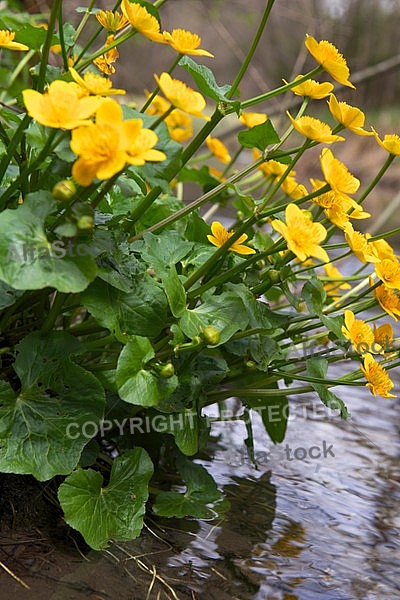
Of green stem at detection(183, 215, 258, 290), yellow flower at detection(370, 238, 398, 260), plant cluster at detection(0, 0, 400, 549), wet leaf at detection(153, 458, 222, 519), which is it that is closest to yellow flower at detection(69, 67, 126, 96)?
plant cluster at detection(0, 0, 400, 549)

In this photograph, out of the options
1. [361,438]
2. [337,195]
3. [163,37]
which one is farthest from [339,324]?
[361,438]

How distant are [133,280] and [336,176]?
273 millimetres

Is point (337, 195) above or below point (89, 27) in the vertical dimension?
below

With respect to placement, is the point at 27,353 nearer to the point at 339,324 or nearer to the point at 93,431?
the point at 93,431

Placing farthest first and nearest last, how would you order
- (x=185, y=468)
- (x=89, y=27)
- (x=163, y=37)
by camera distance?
1. (x=89, y=27)
2. (x=185, y=468)
3. (x=163, y=37)

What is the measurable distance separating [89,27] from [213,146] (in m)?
3.13

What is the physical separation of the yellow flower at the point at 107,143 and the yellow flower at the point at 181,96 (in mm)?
82

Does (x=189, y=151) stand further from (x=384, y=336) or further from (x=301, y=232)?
(x=384, y=336)

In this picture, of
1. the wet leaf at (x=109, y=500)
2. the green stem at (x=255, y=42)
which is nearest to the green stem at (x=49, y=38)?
→ the green stem at (x=255, y=42)

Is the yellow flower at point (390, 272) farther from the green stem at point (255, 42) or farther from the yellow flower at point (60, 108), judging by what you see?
the yellow flower at point (60, 108)

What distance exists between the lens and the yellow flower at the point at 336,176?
0.90m

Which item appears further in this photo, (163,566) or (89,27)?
(89,27)

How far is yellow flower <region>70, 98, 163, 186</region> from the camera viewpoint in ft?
2.32

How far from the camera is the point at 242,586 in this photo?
991mm
